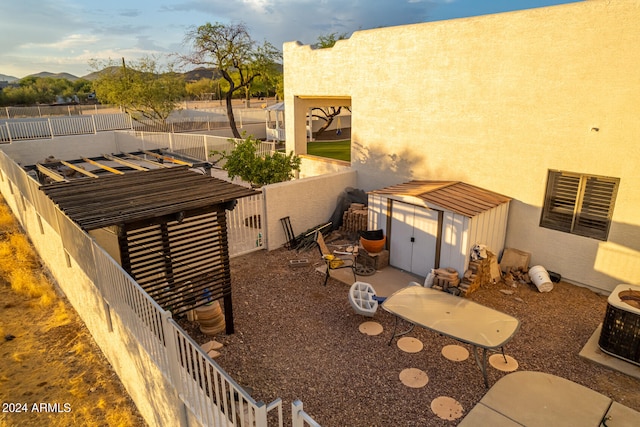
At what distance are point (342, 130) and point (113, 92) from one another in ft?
61.9

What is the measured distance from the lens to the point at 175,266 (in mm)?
6941

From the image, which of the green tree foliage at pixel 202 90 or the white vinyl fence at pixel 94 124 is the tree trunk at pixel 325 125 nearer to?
the white vinyl fence at pixel 94 124

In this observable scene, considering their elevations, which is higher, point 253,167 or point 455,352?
point 253,167

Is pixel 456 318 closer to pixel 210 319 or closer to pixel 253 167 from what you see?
pixel 210 319

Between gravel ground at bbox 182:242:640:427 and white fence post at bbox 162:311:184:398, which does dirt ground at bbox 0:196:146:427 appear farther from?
white fence post at bbox 162:311:184:398

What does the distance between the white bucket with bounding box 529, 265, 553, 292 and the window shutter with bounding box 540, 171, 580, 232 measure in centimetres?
112

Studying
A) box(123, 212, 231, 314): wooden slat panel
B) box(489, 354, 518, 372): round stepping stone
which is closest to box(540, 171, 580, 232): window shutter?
box(489, 354, 518, 372): round stepping stone

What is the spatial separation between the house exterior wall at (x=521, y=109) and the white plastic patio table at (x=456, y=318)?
4.30m

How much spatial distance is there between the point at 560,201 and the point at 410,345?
217 inches

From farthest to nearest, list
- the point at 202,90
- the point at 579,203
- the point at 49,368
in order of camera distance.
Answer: the point at 202,90
the point at 579,203
the point at 49,368

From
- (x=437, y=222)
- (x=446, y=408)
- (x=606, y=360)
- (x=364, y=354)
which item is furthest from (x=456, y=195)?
(x=446, y=408)

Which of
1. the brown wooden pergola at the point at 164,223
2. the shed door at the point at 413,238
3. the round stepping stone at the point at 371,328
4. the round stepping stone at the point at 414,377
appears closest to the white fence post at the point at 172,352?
the brown wooden pergola at the point at 164,223

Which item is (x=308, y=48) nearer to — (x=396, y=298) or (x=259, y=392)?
(x=396, y=298)

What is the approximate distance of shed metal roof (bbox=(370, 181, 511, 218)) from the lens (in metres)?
9.25
